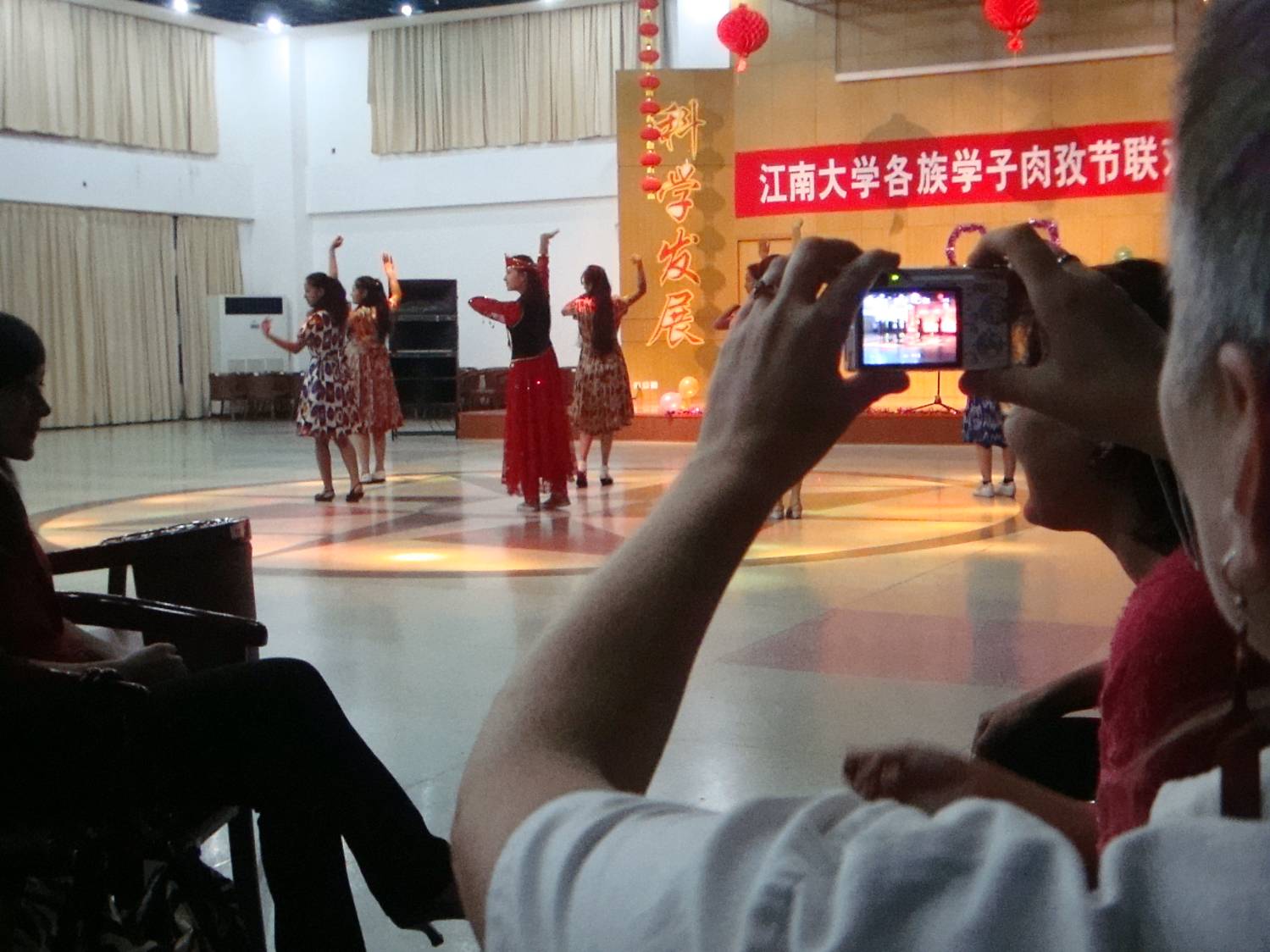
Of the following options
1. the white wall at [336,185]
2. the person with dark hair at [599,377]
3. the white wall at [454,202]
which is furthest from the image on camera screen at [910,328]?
the white wall at [454,202]

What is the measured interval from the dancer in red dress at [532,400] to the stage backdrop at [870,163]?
4915 mm

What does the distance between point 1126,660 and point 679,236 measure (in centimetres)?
1216

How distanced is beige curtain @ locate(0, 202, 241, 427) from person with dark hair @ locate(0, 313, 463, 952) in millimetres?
14710

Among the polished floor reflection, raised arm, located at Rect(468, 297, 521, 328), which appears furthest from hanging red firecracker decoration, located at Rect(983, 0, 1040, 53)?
raised arm, located at Rect(468, 297, 521, 328)

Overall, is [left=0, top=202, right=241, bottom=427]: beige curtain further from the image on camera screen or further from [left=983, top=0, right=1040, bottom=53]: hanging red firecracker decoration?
the image on camera screen

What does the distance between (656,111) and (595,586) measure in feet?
41.9

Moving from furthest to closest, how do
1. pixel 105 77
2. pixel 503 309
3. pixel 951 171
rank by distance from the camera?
pixel 105 77 → pixel 951 171 → pixel 503 309

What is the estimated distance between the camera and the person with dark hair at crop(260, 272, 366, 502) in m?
8.11

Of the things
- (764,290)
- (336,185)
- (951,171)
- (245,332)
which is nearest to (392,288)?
(951,171)

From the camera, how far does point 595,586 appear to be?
0.62 metres

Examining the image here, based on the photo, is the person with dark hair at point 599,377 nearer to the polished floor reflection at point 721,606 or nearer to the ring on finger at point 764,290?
the polished floor reflection at point 721,606

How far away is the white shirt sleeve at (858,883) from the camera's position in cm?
43

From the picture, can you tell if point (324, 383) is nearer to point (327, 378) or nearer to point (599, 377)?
point (327, 378)

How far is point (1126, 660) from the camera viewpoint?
107 centimetres
